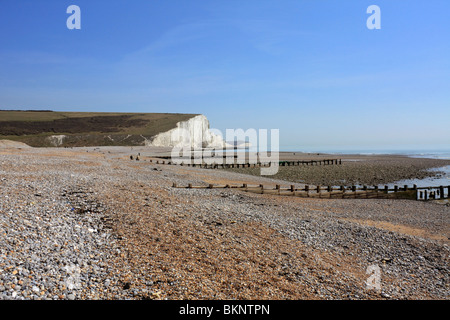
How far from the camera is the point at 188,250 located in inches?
393

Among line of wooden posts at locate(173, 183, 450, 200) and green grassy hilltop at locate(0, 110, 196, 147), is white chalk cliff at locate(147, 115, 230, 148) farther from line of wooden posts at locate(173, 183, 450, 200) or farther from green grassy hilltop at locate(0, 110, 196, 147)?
line of wooden posts at locate(173, 183, 450, 200)

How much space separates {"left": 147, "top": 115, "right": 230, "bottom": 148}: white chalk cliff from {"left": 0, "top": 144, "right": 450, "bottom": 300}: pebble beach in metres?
101

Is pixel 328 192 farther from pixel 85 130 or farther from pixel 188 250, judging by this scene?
pixel 85 130

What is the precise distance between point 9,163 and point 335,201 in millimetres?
25245

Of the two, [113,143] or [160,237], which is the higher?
[113,143]

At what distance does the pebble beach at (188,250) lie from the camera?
24.7ft

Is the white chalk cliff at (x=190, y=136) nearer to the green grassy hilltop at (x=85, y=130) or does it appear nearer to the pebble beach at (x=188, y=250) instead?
the green grassy hilltop at (x=85, y=130)

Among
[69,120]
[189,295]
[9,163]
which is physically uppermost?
[69,120]

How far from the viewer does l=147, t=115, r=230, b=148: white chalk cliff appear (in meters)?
119

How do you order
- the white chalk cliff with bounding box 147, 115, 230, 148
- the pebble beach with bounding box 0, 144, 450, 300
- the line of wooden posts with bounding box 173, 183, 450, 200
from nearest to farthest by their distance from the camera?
the pebble beach with bounding box 0, 144, 450, 300 < the line of wooden posts with bounding box 173, 183, 450, 200 < the white chalk cliff with bounding box 147, 115, 230, 148

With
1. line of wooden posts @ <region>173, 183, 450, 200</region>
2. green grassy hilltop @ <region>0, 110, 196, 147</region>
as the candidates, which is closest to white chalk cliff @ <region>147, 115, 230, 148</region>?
green grassy hilltop @ <region>0, 110, 196, 147</region>
